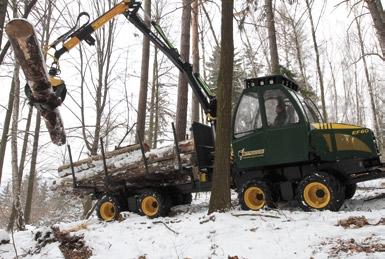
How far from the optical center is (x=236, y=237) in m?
6.26

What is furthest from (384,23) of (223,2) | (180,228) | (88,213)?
(88,213)

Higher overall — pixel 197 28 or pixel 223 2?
pixel 197 28

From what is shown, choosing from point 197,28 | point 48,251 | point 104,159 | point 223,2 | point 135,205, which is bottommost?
point 48,251

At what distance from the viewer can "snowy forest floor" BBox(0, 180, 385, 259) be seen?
540 centimetres

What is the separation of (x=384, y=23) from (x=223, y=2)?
484cm

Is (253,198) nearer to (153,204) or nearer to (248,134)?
(248,134)

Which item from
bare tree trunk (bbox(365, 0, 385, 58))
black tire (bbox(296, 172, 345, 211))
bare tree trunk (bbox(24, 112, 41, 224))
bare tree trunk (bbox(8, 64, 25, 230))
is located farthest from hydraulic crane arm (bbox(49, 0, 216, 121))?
bare tree trunk (bbox(24, 112, 41, 224))

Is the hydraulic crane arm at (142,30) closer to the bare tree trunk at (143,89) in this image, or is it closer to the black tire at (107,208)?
the black tire at (107,208)

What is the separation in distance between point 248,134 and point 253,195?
120 cm

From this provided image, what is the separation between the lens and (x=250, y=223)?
6.79 m

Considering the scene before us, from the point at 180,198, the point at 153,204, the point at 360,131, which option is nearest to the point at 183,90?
the point at 180,198

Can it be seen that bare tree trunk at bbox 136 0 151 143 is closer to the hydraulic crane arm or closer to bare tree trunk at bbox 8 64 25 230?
bare tree trunk at bbox 8 64 25 230

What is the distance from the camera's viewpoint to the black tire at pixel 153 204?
30.6ft

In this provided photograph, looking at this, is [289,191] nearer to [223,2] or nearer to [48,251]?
[223,2]
